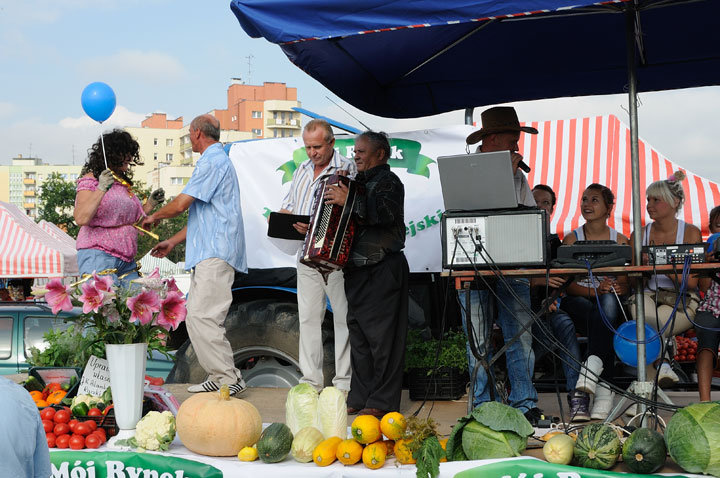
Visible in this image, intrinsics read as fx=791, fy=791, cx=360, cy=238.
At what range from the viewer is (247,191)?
6.29 meters

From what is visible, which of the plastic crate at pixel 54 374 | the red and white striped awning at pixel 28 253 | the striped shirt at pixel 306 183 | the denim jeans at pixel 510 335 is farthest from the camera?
the red and white striped awning at pixel 28 253

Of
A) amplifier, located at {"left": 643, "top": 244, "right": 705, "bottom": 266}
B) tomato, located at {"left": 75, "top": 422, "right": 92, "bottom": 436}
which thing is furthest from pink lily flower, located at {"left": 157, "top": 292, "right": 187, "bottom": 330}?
amplifier, located at {"left": 643, "top": 244, "right": 705, "bottom": 266}

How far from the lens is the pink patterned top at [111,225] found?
531 cm

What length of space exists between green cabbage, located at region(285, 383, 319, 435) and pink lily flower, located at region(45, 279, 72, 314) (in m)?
1.18

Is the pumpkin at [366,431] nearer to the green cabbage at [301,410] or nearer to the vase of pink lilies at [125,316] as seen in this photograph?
the green cabbage at [301,410]

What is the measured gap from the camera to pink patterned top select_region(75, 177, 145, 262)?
5.31 m

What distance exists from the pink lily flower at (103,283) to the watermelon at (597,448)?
228 centimetres

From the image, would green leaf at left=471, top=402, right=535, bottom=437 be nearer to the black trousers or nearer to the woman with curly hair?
the black trousers

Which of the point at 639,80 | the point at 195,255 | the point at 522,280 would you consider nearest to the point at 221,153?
the point at 195,255

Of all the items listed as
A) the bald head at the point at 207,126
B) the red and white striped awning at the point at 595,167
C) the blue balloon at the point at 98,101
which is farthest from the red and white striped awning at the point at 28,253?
the bald head at the point at 207,126

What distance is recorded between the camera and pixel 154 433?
367 cm

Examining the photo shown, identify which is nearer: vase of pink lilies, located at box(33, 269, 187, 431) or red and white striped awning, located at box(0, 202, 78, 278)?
vase of pink lilies, located at box(33, 269, 187, 431)

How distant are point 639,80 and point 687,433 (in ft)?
12.1

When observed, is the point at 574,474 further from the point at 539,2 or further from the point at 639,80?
the point at 639,80
